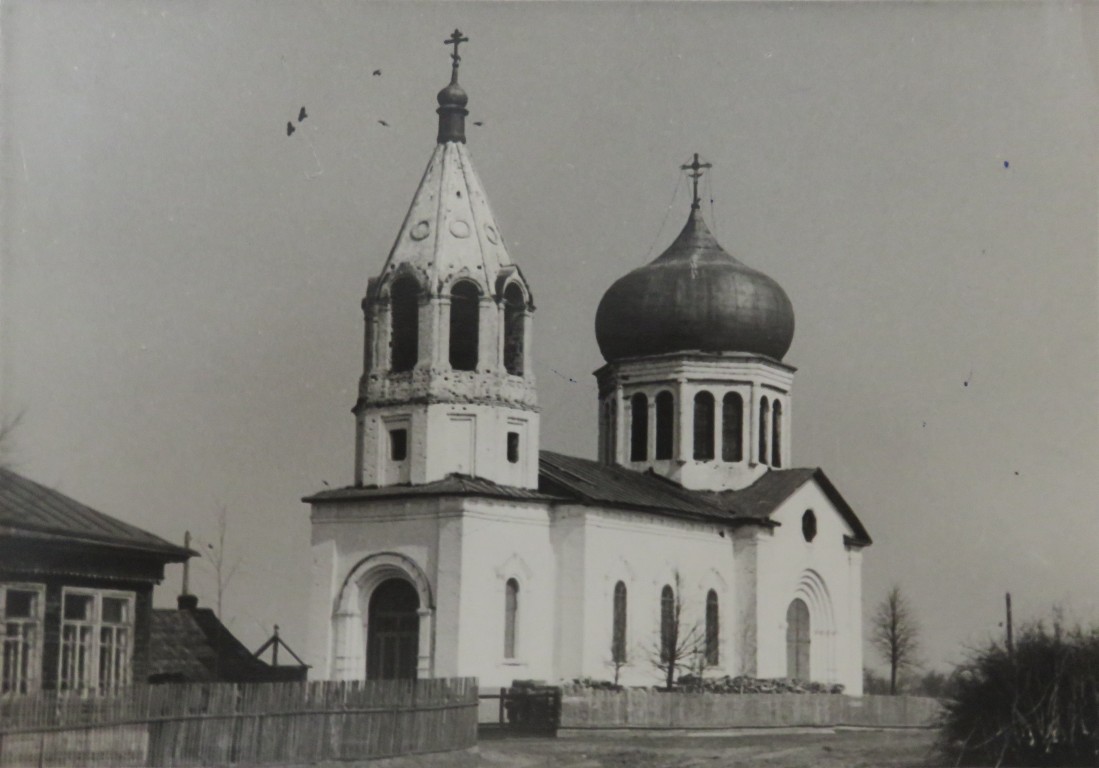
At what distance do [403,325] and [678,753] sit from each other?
1297 cm

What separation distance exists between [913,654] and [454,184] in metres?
32.3

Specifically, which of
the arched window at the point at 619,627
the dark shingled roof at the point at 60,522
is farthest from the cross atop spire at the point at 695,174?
the dark shingled roof at the point at 60,522

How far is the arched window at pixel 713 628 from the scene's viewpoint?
153ft

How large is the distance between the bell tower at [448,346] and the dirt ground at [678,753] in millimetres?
7413

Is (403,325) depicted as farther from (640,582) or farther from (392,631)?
(640,582)

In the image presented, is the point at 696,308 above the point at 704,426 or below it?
above

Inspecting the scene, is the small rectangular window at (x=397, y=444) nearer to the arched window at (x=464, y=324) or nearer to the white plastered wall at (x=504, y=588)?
the arched window at (x=464, y=324)

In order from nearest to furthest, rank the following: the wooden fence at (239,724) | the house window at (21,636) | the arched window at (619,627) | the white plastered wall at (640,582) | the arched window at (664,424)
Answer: the wooden fence at (239,724), the house window at (21,636), the white plastered wall at (640,582), the arched window at (619,627), the arched window at (664,424)

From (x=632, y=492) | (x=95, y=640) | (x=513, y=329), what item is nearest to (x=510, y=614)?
(x=632, y=492)

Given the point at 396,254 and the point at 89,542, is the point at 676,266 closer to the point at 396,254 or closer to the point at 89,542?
the point at 396,254

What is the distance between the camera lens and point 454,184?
1647 inches

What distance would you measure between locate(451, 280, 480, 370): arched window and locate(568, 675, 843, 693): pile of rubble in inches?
283

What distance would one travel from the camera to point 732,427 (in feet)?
168

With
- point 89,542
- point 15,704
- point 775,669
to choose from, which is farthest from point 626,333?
point 15,704
